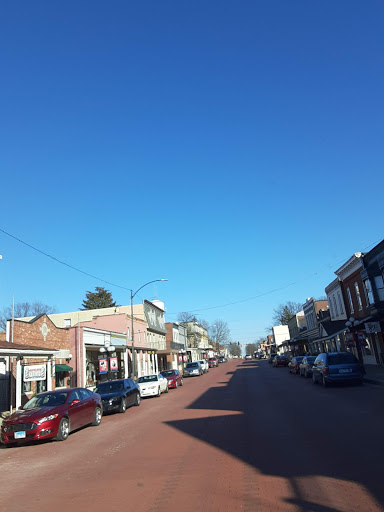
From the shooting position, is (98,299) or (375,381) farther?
(98,299)

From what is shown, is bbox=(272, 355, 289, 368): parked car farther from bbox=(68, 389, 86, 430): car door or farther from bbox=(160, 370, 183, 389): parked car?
bbox=(68, 389, 86, 430): car door

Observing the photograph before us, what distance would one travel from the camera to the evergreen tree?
77188 mm

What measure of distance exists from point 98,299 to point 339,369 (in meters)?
63.8

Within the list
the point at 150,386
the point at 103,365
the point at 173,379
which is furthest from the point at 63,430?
the point at 173,379

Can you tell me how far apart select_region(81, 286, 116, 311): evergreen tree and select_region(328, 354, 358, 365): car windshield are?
61.7 metres

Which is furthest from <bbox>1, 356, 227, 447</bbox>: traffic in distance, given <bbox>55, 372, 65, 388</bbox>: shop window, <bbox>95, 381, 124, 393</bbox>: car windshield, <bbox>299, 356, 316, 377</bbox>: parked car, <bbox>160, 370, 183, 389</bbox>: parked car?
<bbox>299, 356, 316, 377</bbox>: parked car

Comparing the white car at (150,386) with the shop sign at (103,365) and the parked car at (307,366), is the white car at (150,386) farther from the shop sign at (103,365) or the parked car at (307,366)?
the parked car at (307,366)

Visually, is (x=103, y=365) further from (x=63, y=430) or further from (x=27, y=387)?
(x=63, y=430)

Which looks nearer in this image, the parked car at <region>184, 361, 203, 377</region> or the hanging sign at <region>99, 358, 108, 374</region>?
the hanging sign at <region>99, 358, 108, 374</region>

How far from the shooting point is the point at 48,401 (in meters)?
12.9

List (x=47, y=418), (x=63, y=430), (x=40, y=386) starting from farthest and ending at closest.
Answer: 1. (x=40, y=386)
2. (x=63, y=430)
3. (x=47, y=418)

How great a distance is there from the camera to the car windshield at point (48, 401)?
12.7 m

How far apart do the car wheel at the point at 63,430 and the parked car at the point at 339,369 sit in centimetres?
1204

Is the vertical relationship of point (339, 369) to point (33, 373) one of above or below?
below
